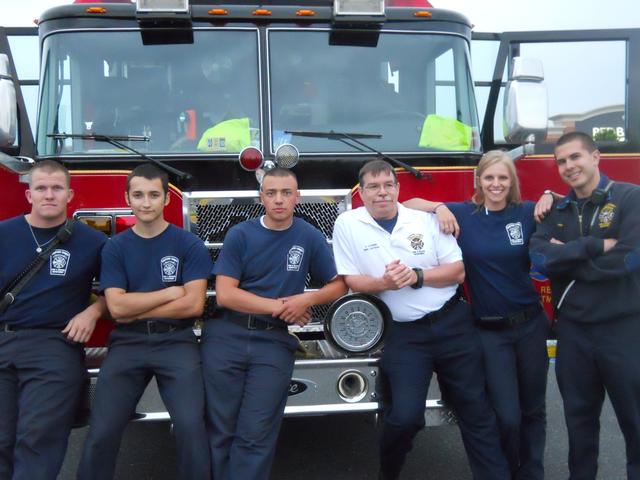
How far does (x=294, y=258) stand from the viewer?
11.9 ft

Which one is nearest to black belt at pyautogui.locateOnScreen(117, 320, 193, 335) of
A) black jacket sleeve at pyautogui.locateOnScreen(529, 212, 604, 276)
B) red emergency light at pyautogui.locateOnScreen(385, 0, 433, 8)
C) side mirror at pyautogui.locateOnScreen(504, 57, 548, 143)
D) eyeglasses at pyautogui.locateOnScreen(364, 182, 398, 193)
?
eyeglasses at pyautogui.locateOnScreen(364, 182, 398, 193)

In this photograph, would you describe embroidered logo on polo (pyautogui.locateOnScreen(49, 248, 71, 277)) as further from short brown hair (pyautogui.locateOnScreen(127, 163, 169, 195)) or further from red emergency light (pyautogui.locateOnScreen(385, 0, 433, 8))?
red emergency light (pyautogui.locateOnScreen(385, 0, 433, 8))

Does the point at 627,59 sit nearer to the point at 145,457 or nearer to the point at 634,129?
the point at 634,129

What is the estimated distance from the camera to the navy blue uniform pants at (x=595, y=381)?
3.32 metres

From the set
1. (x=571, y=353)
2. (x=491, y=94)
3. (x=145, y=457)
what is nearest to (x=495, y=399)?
(x=571, y=353)

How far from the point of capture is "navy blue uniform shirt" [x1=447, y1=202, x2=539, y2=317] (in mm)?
3631

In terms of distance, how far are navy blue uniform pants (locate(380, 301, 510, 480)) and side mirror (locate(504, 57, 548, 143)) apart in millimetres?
1193

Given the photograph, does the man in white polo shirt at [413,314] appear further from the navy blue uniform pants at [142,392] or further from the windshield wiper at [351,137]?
the navy blue uniform pants at [142,392]

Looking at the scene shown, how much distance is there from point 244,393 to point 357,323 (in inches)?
25.1

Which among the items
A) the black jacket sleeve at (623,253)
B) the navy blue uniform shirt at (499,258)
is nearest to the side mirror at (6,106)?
the navy blue uniform shirt at (499,258)

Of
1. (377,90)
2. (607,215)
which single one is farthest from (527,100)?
(607,215)

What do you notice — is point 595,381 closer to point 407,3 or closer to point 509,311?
point 509,311

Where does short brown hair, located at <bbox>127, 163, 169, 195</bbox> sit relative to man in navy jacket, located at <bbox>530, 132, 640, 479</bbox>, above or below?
above

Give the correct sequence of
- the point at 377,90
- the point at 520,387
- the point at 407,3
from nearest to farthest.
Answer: the point at 520,387 < the point at 377,90 < the point at 407,3
